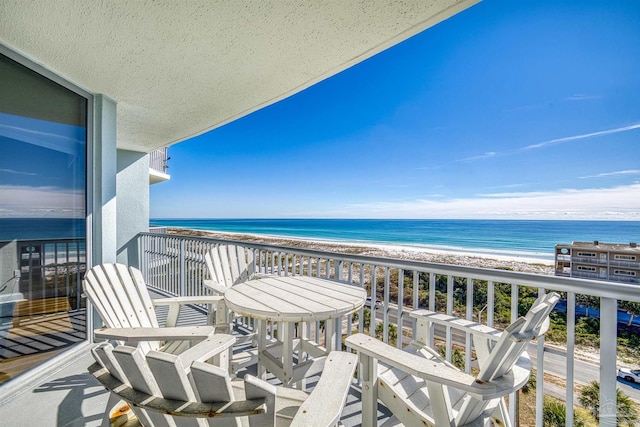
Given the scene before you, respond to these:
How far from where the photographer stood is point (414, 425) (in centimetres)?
130

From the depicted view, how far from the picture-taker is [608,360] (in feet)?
4.81

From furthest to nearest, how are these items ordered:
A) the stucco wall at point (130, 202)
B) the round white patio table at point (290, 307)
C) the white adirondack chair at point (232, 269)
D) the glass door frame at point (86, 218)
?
the stucco wall at point (130, 202), the white adirondack chair at point (232, 269), the glass door frame at point (86, 218), the round white patio table at point (290, 307)

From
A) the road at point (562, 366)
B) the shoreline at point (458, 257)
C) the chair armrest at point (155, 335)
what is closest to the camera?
the chair armrest at point (155, 335)

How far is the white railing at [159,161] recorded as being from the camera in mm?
7710

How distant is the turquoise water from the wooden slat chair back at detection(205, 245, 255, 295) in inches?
853

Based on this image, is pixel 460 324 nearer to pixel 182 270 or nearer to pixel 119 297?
pixel 119 297

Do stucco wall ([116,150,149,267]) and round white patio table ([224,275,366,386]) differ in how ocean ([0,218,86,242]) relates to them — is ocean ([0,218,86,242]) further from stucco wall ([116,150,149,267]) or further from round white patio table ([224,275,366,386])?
stucco wall ([116,150,149,267])

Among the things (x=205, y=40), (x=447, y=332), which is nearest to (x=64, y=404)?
(x=447, y=332)

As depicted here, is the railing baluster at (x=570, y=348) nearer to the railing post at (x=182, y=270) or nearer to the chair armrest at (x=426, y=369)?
the chair armrest at (x=426, y=369)

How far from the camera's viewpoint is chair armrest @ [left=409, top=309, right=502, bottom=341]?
1.58 m

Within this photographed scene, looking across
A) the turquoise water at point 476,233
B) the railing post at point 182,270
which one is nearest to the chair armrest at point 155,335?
the railing post at point 182,270

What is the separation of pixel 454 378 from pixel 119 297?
2.11 meters

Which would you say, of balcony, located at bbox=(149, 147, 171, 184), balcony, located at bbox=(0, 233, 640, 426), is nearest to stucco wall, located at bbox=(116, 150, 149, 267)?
balcony, located at bbox=(149, 147, 171, 184)

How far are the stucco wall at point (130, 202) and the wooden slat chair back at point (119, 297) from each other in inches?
166
